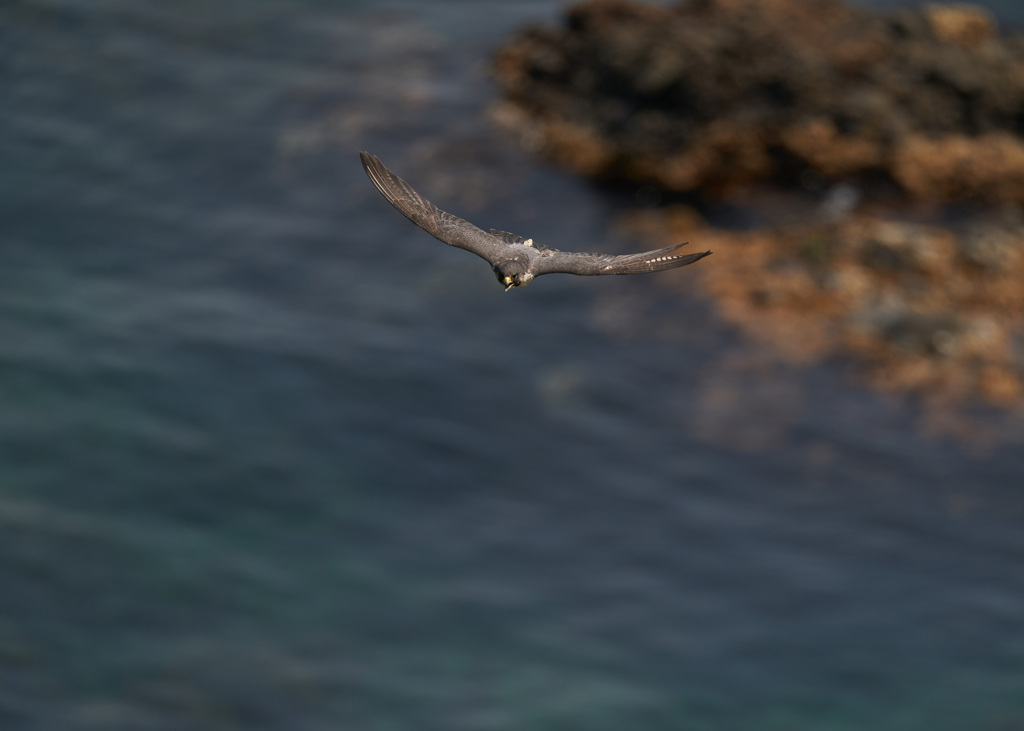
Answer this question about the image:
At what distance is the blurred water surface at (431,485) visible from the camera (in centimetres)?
A: 3722

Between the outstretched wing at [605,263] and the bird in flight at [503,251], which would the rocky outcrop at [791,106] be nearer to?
the bird in flight at [503,251]

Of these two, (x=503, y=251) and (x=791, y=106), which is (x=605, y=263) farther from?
(x=791, y=106)

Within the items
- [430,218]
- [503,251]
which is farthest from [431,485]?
[430,218]

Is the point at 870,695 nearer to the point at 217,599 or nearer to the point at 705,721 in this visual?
the point at 705,721

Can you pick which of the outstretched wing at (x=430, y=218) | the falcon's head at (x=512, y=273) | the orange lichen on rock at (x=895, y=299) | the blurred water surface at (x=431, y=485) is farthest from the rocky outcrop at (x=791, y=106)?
the falcon's head at (x=512, y=273)

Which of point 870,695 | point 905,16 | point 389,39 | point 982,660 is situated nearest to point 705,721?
point 870,695

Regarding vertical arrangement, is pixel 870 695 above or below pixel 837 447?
below

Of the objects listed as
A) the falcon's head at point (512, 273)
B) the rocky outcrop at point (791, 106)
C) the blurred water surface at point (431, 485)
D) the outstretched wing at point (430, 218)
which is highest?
the rocky outcrop at point (791, 106)

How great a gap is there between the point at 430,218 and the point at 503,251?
1235mm

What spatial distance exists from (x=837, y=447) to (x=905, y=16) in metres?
14.5

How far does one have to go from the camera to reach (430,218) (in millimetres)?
19078

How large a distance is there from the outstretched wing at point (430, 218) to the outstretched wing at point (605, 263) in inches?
34.8

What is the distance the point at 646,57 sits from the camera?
40.7 meters

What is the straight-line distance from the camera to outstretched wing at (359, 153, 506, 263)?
18531 millimetres
